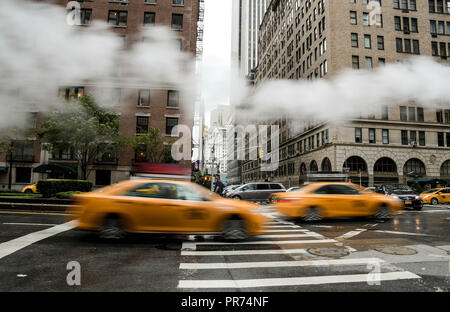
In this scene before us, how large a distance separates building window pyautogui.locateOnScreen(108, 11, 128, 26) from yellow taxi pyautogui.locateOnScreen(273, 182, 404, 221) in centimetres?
708

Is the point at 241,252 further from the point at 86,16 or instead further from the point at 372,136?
the point at 372,136

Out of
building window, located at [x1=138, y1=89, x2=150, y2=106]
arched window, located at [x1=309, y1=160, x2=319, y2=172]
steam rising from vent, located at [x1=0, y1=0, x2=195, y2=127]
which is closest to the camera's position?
steam rising from vent, located at [x1=0, y1=0, x2=195, y2=127]

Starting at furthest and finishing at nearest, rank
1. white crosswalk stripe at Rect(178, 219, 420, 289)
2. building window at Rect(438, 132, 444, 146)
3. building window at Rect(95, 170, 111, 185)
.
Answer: building window at Rect(438, 132, 444, 146)
building window at Rect(95, 170, 111, 185)
white crosswalk stripe at Rect(178, 219, 420, 289)

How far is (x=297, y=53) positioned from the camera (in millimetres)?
45500

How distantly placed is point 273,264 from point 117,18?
4326mm

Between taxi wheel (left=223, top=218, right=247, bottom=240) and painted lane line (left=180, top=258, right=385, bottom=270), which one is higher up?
taxi wheel (left=223, top=218, right=247, bottom=240)

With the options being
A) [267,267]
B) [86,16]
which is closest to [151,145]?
[86,16]

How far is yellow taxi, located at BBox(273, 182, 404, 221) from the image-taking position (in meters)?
8.75

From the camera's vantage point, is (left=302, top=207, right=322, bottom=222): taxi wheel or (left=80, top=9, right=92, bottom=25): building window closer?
(left=80, top=9, right=92, bottom=25): building window

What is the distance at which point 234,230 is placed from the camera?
19.3 ft

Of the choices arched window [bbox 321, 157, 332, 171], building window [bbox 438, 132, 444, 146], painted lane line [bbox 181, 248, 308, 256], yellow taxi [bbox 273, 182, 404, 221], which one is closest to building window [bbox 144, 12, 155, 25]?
painted lane line [bbox 181, 248, 308, 256]

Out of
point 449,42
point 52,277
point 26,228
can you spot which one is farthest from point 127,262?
point 449,42

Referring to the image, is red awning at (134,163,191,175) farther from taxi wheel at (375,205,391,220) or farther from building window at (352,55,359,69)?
building window at (352,55,359,69)
